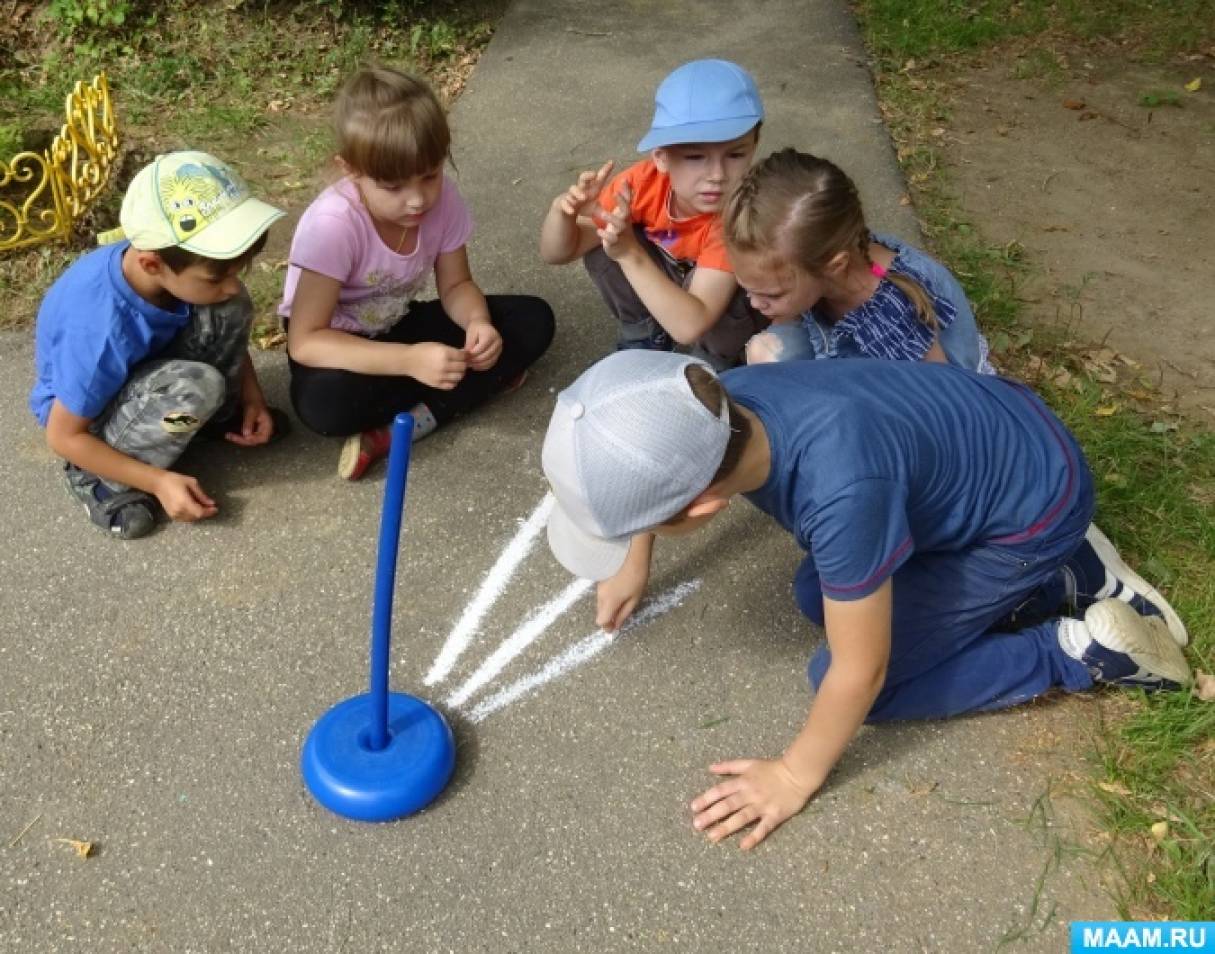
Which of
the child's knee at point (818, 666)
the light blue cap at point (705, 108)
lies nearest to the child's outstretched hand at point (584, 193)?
the light blue cap at point (705, 108)

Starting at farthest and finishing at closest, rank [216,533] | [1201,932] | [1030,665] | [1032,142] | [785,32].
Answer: [785,32]
[1032,142]
[216,533]
[1030,665]
[1201,932]

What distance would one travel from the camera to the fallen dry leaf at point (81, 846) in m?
2.09

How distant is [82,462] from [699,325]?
1613 millimetres

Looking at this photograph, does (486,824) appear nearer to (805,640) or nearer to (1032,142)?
(805,640)

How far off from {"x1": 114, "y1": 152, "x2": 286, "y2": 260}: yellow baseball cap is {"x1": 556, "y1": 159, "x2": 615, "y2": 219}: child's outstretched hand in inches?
31.0

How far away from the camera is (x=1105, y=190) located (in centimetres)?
486

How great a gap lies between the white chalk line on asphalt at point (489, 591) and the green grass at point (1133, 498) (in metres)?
1.42

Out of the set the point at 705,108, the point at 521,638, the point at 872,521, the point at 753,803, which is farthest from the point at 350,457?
the point at 872,521

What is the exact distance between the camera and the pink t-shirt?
9.16ft

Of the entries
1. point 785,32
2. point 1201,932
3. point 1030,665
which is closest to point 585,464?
point 1030,665

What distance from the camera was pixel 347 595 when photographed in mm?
2650

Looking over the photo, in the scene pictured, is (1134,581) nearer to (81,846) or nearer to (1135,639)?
(1135,639)

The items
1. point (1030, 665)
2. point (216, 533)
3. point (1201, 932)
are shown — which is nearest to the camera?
point (1201, 932)

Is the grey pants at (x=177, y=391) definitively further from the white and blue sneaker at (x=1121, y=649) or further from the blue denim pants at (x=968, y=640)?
the white and blue sneaker at (x=1121, y=649)
